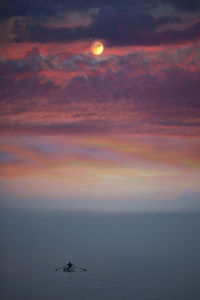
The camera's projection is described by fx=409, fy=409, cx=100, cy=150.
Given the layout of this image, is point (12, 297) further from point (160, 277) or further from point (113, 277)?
point (160, 277)

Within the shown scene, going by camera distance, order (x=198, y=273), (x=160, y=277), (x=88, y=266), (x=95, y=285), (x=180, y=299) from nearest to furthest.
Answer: (x=180, y=299)
(x=95, y=285)
(x=160, y=277)
(x=198, y=273)
(x=88, y=266)

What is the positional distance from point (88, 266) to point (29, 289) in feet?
221

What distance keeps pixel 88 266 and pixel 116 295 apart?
71640 mm

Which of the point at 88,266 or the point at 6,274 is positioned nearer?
the point at 6,274

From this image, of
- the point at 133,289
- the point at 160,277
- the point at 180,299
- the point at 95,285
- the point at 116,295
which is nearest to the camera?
the point at 180,299

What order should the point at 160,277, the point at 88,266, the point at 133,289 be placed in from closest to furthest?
the point at 133,289 < the point at 160,277 < the point at 88,266

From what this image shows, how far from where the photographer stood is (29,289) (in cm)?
10681

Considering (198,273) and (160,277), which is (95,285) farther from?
(198,273)

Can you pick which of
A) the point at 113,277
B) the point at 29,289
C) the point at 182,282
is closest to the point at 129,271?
the point at 113,277


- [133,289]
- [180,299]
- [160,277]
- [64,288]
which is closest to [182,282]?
[160,277]

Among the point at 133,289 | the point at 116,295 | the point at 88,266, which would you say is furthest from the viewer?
the point at 88,266

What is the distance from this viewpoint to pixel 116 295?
101688 mm

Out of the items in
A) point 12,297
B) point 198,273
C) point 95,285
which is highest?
point 198,273

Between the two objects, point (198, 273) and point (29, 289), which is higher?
point (198, 273)
